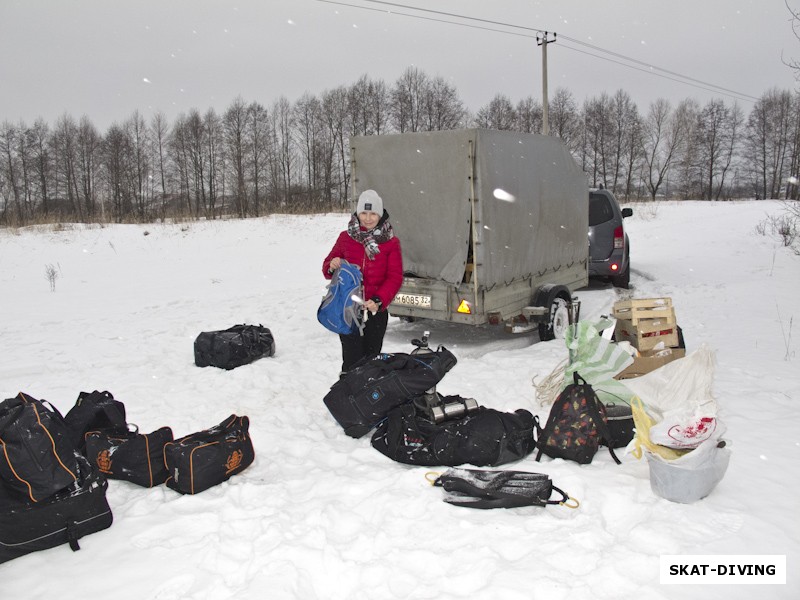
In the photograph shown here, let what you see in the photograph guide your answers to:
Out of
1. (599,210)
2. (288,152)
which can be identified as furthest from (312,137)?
(599,210)

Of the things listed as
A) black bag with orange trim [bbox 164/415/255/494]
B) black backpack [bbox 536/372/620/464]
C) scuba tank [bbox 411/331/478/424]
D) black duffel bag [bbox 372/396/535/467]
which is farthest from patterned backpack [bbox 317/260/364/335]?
black backpack [bbox 536/372/620/464]

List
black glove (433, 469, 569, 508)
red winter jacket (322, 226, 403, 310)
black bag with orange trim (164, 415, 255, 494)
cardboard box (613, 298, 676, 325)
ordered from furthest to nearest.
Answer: cardboard box (613, 298, 676, 325) < red winter jacket (322, 226, 403, 310) < black bag with orange trim (164, 415, 255, 494) < black glove (433, 469, 569, 508)

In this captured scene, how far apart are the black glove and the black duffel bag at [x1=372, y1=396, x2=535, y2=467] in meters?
0.30

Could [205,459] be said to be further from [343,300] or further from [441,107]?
[441,107]

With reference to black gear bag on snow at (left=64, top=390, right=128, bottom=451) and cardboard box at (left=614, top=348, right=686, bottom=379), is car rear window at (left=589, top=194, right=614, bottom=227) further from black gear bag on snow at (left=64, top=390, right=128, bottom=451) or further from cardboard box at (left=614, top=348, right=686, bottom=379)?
black gear bag on snow at (left=64, top=390, right=128, bottom=451)

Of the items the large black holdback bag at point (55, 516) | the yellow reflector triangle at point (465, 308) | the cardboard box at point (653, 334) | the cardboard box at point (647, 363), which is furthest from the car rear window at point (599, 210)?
the large black holdback bag at point (55, 516)

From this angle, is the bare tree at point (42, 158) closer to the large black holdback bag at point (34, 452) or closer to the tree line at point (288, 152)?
the tree line at point (288, 152)

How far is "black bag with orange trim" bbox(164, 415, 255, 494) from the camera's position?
3719 mm

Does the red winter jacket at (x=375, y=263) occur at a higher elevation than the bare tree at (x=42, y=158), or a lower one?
lower

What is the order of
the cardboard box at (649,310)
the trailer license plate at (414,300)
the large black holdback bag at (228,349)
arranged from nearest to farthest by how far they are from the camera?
the cardboard box at (649,310), the large black holdback bag at (228,349), the trailer license plate at (414,300)

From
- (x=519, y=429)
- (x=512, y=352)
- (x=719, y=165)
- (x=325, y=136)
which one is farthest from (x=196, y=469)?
(x=719, y=165)

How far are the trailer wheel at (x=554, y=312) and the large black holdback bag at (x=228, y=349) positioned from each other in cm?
365

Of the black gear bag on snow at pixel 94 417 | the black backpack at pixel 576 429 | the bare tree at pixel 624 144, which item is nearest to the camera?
the black backpack at pixel 576 429

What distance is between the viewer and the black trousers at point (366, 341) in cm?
538
